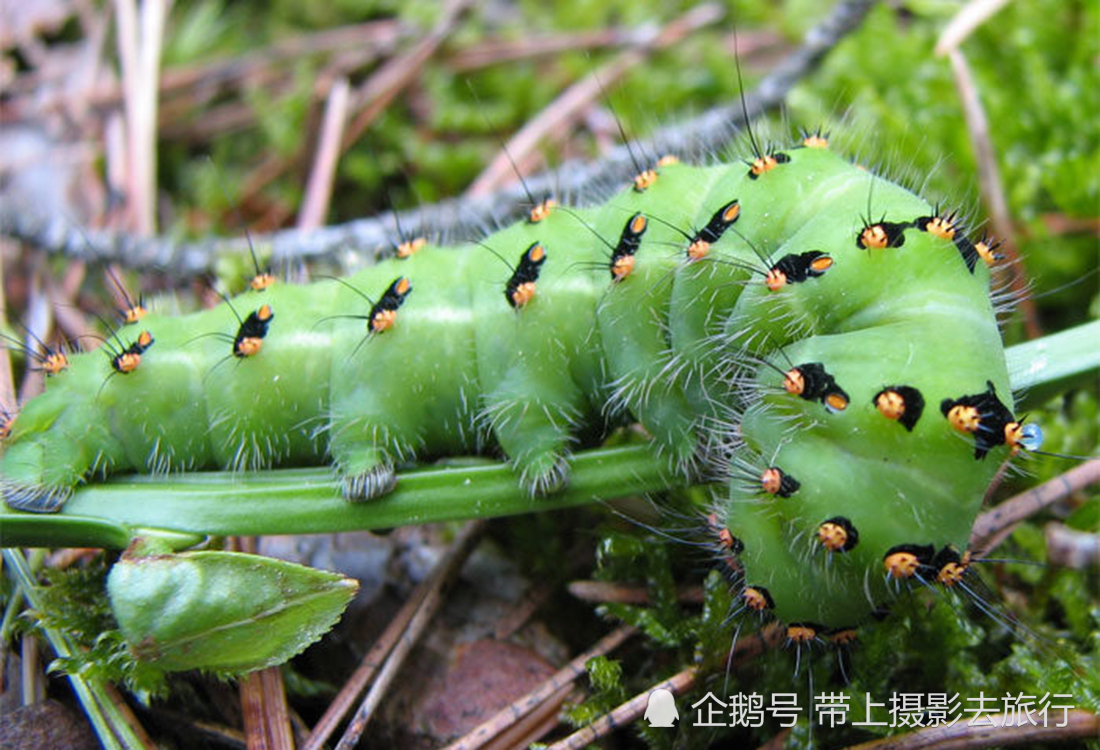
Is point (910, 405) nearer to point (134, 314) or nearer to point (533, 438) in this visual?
point (533, 438)

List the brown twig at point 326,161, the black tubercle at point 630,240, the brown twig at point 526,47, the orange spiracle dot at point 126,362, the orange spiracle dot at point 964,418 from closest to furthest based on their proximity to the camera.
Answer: the orange spiracle dot at point 964,418
the black tubercle at point 630,240
the orange spiracle dot at point 126,362
the brown twig at point 326,161
the brown twig at point 526,47

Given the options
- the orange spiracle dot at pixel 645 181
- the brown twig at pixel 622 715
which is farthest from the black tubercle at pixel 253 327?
the brown twig at pixel 622 715

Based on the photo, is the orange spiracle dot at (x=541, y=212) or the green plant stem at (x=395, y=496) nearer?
the green plant stem at (x=395, y=496)

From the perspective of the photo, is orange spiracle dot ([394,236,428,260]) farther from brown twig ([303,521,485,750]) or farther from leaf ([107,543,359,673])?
leaf ([107,543,359,673])

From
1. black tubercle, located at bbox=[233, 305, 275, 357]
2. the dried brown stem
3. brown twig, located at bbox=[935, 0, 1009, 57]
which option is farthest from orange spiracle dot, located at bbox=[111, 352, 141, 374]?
brown twig, located at bbox=[935, 0, 1009, 57]

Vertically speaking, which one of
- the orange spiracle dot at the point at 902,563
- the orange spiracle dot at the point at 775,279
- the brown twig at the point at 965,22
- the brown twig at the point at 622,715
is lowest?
the brown twig at the point at 622,715

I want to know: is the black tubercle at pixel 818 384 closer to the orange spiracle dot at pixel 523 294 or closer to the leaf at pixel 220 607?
the orange spiracle dot at pixel 523 294
